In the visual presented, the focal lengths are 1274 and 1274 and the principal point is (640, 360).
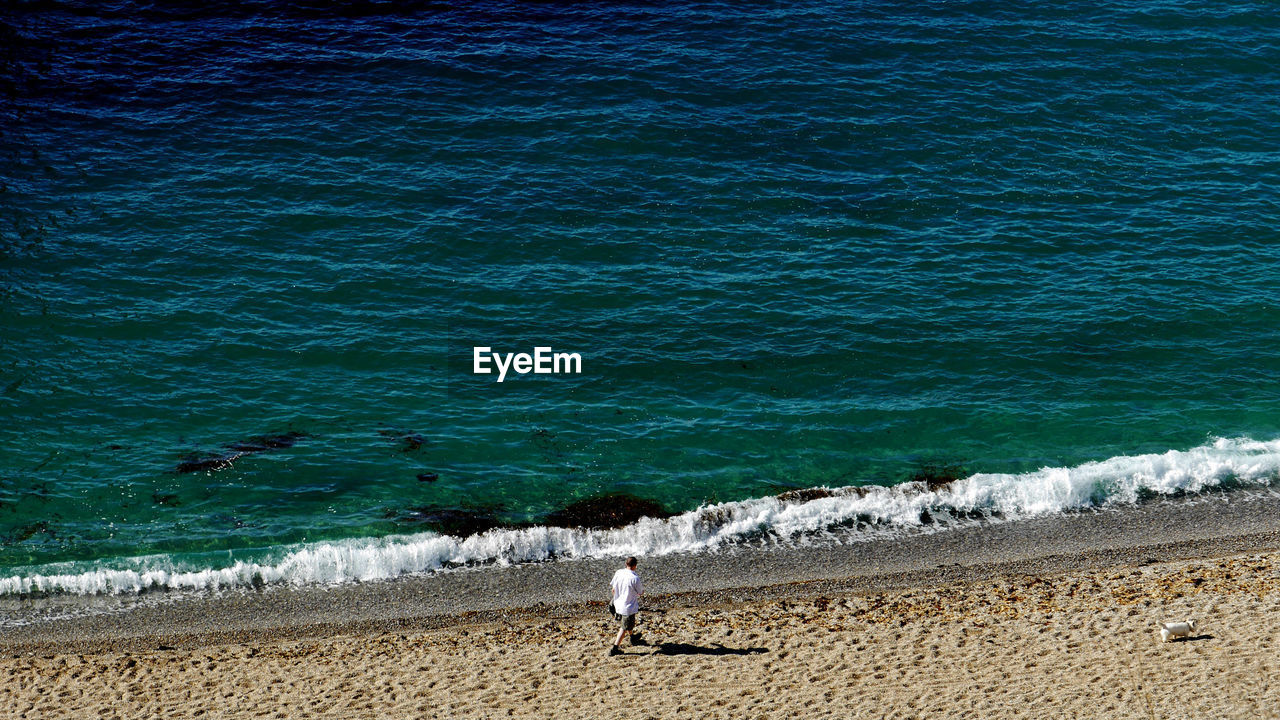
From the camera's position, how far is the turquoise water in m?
34.8

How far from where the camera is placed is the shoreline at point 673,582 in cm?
2872

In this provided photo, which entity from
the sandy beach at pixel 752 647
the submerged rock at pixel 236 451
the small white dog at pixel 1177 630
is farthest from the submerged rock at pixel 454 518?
the small white dog at pixel 1177 630

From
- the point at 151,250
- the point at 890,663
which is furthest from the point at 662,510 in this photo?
the point at 151,250

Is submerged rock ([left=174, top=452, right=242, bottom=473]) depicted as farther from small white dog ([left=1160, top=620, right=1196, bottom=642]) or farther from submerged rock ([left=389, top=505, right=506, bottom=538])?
small white dog ([left=1160, top=620, right=1196, bottom=642])

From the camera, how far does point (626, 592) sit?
86.0 ft

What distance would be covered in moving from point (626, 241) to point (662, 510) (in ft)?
42.1

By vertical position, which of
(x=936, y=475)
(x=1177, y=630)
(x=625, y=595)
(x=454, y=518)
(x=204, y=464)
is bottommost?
(x=1177, y=630)

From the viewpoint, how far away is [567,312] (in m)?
40.4

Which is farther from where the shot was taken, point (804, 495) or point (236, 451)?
point (236, 451)

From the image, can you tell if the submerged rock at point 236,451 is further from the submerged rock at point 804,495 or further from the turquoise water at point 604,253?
the submerged rock at point 804,495

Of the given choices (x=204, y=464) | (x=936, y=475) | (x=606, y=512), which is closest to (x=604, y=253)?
(x=606, y=512)

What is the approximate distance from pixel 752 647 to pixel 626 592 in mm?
2899

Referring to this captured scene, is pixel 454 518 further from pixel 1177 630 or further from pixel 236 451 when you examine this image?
pixel 1177 630

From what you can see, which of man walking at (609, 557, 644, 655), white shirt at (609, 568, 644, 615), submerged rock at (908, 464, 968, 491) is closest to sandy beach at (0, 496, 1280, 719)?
man walking at (609, 557, 644, 655)
